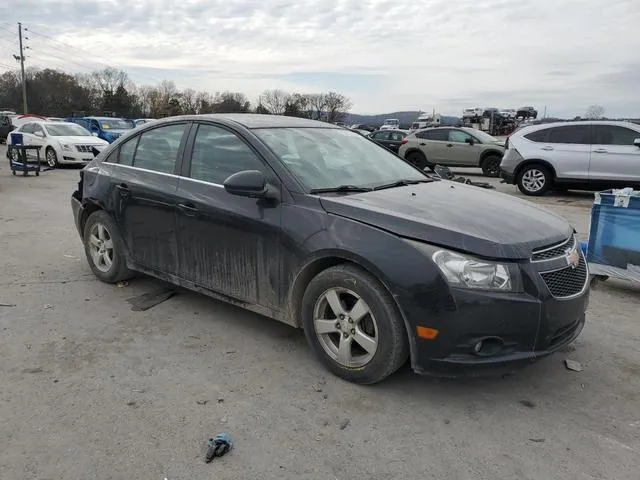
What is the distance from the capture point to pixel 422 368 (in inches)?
118

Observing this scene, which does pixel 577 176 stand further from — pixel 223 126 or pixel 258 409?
pixel 258 409

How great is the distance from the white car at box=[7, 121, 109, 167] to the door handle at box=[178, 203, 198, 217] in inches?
559

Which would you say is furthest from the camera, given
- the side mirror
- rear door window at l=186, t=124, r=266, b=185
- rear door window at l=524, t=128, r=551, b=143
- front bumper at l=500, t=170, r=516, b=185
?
front bumper at l=500, t=170, r=516, b=185

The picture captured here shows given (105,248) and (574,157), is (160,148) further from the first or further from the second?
(574,157)

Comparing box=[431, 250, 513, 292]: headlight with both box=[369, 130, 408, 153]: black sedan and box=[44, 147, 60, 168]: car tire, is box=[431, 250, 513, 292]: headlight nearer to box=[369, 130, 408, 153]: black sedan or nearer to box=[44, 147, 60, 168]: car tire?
box=[44, 147, 60, 168]: car tire

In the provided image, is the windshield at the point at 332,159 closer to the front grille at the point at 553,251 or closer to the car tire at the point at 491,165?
the front grille at the point at 553,251

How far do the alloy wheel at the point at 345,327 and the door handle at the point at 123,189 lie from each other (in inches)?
88.5

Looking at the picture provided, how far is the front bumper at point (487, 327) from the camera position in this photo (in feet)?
9.37

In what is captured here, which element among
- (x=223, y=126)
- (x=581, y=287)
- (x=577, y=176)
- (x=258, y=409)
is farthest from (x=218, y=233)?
(x=577, y=176)

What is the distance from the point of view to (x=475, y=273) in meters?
2.88

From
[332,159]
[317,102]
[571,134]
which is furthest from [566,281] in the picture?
[317,102]

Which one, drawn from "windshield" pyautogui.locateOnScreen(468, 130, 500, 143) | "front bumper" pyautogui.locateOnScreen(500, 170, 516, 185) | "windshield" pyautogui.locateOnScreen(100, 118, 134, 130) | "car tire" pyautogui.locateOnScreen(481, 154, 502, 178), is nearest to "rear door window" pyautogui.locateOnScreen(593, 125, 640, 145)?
"front bumper" pyautogui.locateOnScreen(500, 170, 516, 185)

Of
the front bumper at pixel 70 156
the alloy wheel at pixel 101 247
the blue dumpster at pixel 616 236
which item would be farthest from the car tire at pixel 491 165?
the alloy wheel at pixel 101 247

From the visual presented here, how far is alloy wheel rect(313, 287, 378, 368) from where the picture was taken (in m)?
3.16
